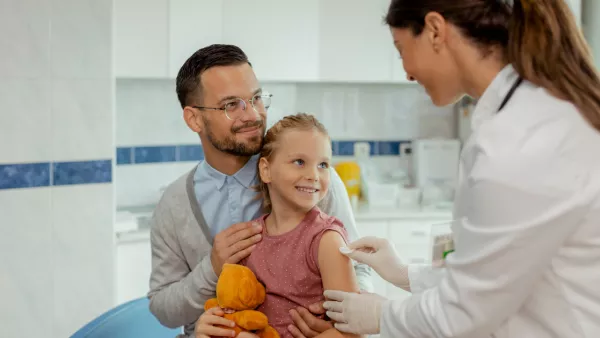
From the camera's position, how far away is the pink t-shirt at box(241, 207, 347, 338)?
67.0 inches

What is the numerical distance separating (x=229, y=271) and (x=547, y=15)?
0.89m

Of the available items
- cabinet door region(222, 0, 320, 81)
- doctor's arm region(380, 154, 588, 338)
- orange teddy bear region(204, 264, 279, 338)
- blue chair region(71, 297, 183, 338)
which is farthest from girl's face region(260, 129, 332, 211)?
cabinet door region(222, 0, 320, 81)

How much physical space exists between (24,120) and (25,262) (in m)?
0.64

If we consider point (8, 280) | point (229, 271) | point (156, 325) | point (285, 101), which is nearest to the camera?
point (229, 271)

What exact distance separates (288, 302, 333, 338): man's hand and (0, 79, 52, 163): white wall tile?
6.33ft

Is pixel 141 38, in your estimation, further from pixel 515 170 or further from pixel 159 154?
pixel 515 170

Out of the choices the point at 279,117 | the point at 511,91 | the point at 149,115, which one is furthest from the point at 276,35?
the point at 511,91

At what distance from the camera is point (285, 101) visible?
14.5 ft

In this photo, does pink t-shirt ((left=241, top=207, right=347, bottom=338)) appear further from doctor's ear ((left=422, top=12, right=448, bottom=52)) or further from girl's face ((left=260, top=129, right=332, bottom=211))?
doctor's ear ((left=422, top=12, right=448, bottom=52))

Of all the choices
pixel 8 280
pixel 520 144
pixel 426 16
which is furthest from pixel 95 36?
pixel 520 144

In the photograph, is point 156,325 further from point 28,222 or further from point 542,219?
point 542,219

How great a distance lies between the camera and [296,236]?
5.69 feet

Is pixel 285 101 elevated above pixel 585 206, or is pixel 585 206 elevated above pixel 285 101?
pixel 285 101

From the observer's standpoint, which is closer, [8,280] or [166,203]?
[166,203]
